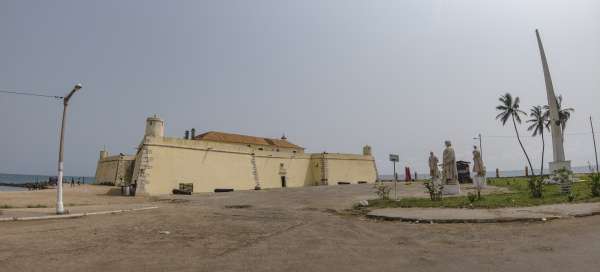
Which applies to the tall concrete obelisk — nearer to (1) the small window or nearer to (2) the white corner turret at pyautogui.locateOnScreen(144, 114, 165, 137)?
(1) the small window

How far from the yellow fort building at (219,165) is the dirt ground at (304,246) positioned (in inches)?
722

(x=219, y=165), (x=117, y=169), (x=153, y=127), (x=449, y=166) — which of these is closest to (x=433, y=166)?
(x=449, y=166)

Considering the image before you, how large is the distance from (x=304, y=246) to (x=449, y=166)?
13.3m

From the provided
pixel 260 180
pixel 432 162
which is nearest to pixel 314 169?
pixel 260 180

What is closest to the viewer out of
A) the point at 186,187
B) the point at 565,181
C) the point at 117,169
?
the point at 565,181

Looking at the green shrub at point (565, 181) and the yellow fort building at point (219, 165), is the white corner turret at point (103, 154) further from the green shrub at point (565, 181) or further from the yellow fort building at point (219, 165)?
the green shrub at point (565, 181)

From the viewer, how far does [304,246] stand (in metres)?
6.36

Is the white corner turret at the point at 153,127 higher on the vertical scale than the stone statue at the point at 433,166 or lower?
higher

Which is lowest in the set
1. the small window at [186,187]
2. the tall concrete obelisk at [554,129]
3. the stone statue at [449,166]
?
the small window at [186,187]

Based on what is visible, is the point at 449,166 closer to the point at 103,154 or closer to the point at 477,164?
the point at 477,164

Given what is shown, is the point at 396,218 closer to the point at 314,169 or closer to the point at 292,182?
the point at 292,182

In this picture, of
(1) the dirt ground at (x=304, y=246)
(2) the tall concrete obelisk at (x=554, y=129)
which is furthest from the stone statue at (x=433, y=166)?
(1) the dirt ground at (x=304, y=246)

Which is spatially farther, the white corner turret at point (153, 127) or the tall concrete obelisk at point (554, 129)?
the white corner turret at point (153, 127)

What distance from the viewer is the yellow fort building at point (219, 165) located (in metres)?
27.4
